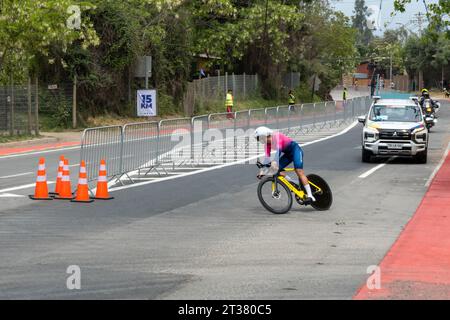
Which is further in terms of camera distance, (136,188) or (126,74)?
(126,74)

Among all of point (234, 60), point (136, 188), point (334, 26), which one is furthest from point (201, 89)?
point (136, 188)

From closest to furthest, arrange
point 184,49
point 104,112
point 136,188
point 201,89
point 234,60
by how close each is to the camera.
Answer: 1. point 136,188
2. point 104,112
3. point 184,49
4. point 201,89
5. point 234,60

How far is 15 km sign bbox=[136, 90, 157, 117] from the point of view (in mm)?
35500

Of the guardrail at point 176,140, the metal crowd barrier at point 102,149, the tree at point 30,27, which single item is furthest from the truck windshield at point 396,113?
the tree at point 30,27

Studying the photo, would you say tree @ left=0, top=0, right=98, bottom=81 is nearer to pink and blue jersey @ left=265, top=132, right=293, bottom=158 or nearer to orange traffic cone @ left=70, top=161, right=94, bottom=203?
orange traffic cone @ left=70, top=161, right=94, bottom=203

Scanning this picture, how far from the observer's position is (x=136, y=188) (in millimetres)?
17562

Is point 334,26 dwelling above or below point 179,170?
above

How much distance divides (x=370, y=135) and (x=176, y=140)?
557 centimetres

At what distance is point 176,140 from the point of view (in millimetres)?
21203

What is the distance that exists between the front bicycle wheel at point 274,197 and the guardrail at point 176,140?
418cm

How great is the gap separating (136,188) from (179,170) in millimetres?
4066

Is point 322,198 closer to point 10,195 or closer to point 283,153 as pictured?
point 283,153

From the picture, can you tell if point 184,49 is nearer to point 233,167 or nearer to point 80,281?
point 233,167

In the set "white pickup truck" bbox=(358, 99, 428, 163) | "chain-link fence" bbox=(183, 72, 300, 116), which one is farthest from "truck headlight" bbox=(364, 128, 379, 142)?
"chain-link fence" bbox=(183, 72, 300, 116)
